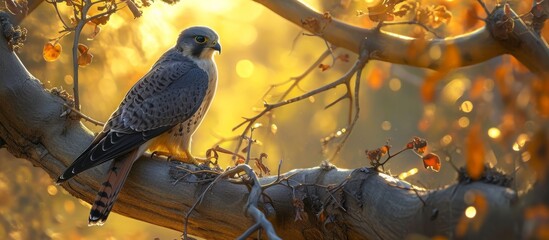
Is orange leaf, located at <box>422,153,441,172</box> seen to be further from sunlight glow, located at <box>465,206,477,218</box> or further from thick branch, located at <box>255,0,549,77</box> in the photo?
sunlight glow, located at <box>465,206,477,218</box>

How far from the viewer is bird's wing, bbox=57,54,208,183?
15.9 feet

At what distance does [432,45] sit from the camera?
4785 millimetres

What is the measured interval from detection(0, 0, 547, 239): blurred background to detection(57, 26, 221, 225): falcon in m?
0.25

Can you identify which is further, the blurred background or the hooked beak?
the blurred background

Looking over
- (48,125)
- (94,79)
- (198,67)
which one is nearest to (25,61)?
(94,79)

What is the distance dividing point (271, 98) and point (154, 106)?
2.82 feet

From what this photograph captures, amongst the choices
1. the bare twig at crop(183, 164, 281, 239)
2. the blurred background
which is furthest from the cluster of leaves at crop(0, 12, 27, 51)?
the bare twig at crop(183, 164, 281, 239)

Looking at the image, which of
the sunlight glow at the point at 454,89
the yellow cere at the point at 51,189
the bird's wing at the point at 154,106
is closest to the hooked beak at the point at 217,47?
the bird's wing at the point at 154,106

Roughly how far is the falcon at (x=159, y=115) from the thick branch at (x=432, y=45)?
2.28ft

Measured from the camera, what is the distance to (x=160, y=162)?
4691mm

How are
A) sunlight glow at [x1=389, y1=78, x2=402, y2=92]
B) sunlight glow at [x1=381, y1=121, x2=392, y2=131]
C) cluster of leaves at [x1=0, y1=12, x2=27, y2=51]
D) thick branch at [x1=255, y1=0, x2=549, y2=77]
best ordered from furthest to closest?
sunlight glow at [x1=389, y1=78, x2=402, y2=92]
sunlight glow at [x1=381, y1=121, x2=392, y2=131]
cluster of leaves at [x1=0, y1=12, x2=27, y2=51]
thick branch at [x1=255, y1=0, x2=549, y2=77]

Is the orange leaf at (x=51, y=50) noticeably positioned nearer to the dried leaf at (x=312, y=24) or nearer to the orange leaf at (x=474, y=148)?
the dried leaf at (x=312, y=24)

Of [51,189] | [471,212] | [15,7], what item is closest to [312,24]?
[15,7]

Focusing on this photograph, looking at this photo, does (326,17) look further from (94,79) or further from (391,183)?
(94,79)
